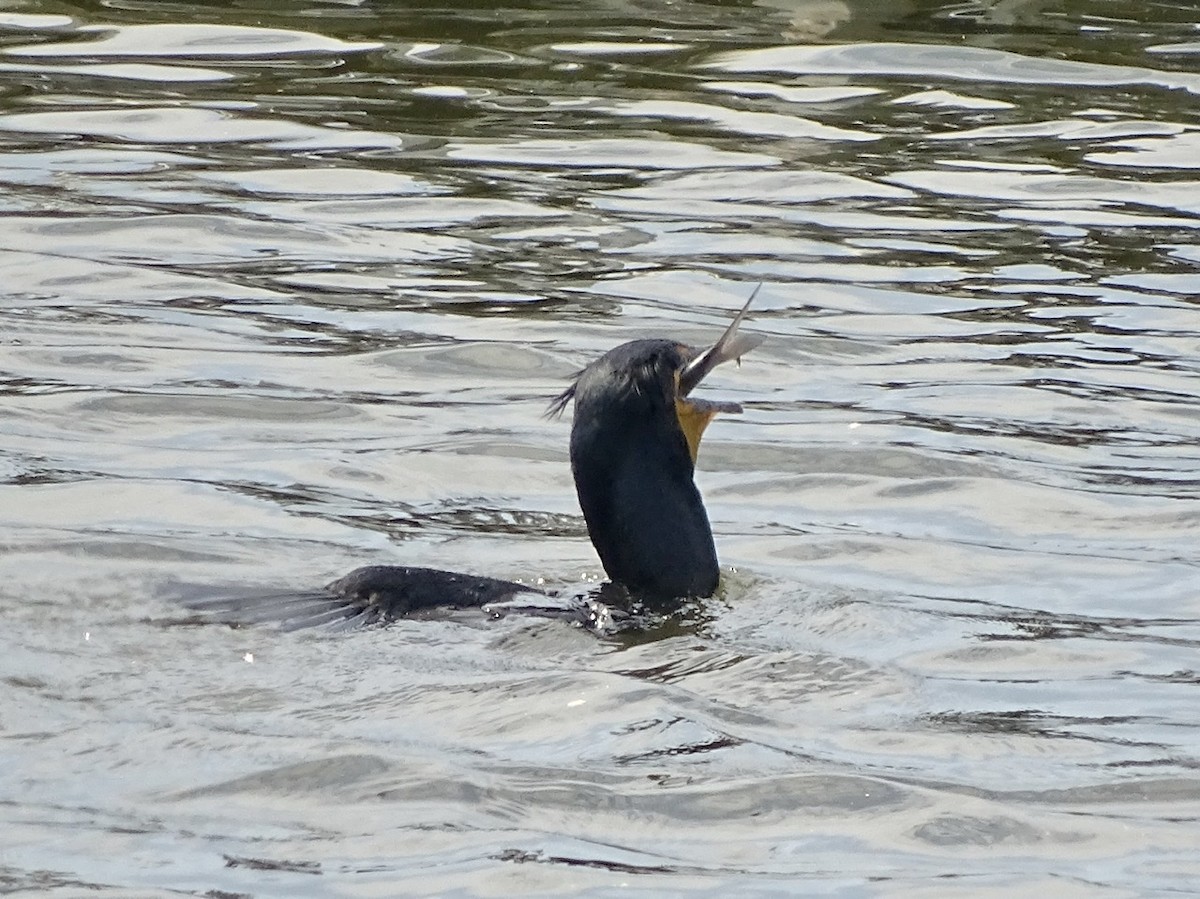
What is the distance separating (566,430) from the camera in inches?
348

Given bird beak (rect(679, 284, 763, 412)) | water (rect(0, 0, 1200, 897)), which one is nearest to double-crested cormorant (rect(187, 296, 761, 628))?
bird beak (rect(679, 284, 763, 412))

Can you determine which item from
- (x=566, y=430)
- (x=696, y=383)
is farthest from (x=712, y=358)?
(x=566, y=430)

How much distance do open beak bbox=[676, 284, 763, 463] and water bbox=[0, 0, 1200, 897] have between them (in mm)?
471

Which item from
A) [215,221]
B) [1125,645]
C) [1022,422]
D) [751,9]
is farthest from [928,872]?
[751,9]

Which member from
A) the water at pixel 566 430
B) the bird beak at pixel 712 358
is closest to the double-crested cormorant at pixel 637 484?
the bird beak at pixel 712 358

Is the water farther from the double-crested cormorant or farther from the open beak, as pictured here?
the open beak

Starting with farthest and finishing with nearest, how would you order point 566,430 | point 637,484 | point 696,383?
point 566,430
point 696,383
point 637,484

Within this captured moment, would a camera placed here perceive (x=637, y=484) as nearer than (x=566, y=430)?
Yes

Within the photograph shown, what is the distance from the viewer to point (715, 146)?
44.2 ft

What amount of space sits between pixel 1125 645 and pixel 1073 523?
1.30m

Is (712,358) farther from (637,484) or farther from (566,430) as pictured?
(566,430)

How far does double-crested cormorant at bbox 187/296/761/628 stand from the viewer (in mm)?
6664

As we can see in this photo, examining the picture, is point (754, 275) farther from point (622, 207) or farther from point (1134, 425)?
point (1134, 425)

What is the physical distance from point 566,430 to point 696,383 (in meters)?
2.04
